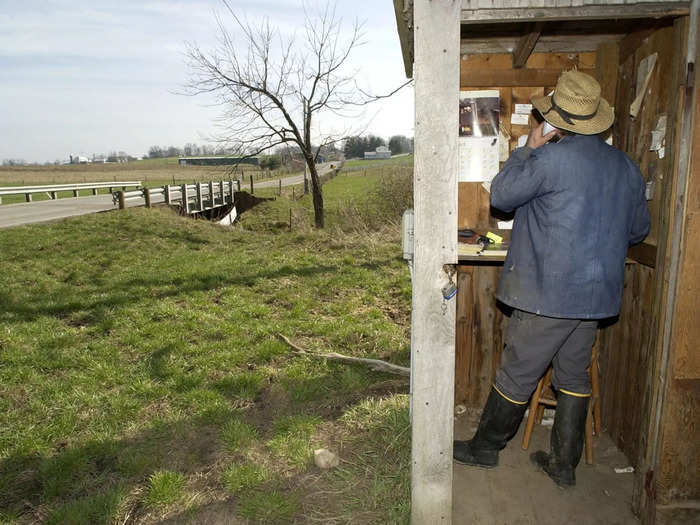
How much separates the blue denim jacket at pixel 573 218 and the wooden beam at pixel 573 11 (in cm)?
53

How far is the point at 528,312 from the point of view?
254 cm

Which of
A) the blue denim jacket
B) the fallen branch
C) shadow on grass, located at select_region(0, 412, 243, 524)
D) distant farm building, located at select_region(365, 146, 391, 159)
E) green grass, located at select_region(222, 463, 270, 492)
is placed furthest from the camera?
distant farm building, located at select_region(365, 146, 391, 159)

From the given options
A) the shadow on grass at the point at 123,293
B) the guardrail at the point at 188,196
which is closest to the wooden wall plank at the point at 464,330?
the shadow on grass at the point at 123,293

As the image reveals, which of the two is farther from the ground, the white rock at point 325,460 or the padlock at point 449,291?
the padlock at point 449,291

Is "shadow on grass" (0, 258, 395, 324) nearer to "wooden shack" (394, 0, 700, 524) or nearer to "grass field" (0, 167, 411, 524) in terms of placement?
"grass field" (0, 167, 411, 524)

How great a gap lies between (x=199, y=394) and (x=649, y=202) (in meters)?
3.52

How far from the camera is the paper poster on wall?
341 cm

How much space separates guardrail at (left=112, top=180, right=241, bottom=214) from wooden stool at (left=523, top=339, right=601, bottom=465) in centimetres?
1391

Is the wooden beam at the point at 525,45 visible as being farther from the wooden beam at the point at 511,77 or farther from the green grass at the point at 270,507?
the green grass at the point at 270,507

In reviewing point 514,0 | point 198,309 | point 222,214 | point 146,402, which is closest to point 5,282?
point 198,309

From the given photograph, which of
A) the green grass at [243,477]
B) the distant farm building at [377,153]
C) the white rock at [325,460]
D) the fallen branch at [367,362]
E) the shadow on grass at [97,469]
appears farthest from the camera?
the distant farm building at [377,153]

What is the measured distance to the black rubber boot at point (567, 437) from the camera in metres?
2.81

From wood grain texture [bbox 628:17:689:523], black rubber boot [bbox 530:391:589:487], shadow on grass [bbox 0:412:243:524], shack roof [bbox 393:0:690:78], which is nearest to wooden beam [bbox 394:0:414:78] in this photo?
shack roof [bbox 393:0:690:78]

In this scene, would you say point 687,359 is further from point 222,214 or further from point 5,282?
point 222,214
